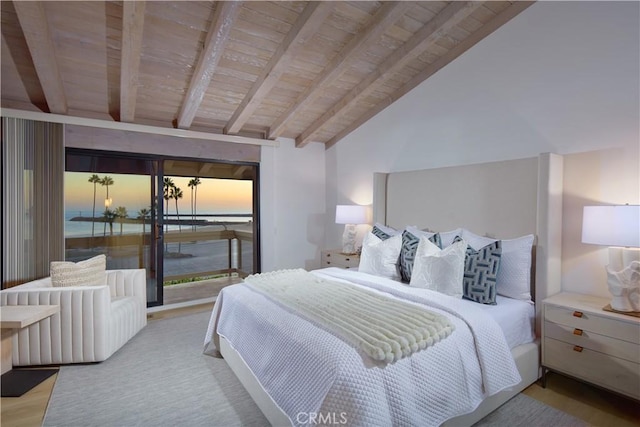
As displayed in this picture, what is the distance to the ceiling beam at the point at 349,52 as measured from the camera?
272cm

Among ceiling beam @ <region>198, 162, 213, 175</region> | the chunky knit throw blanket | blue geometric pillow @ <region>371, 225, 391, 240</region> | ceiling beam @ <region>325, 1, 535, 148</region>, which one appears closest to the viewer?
the chunky knit throw blanket

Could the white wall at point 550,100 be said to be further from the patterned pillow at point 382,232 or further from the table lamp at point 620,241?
the patterned pillow at point 382,232

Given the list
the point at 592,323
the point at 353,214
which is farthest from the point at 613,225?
the point at 353,214

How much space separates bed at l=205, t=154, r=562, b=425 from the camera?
1.47 meters

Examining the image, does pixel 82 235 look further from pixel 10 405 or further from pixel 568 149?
pixel 568 149

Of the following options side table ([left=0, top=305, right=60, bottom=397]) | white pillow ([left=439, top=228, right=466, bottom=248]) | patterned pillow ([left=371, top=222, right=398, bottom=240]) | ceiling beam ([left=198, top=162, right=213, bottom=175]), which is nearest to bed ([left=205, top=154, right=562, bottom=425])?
white pillow ([left=439, top=228, right=466, bottom=248])

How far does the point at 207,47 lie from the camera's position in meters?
2.84

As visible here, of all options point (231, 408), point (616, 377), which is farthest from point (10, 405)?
point (616, 377)

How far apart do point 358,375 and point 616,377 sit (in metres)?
1.83

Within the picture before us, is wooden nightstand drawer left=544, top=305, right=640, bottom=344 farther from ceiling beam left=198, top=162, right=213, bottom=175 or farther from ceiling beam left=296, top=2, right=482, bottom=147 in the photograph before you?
ceiling beam left=198, top=162, right=213, bottom=175

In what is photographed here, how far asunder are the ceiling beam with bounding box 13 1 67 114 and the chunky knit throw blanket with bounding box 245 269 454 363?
249cm

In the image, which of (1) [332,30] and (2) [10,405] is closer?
(2) [10,405]

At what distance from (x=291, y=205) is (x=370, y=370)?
12.5ft

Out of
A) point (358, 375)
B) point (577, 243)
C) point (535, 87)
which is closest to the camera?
point (358, 375)
